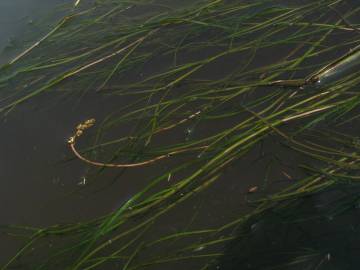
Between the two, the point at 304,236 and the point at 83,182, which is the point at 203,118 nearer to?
the point at 83,182

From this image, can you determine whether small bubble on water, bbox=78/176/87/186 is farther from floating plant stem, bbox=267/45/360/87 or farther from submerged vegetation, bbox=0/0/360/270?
floating plant stem, bbox=267/45/360/87

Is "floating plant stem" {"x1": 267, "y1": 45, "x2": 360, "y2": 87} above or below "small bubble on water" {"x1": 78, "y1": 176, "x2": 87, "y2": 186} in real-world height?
above

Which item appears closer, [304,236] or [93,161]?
[304,236]

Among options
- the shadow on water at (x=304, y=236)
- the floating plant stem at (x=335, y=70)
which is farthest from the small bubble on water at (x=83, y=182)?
the floating plant stem at (x=335, y=70)

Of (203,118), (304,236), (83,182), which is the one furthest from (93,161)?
(304,236)

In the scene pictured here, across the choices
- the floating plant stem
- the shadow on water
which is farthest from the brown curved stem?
the floating plant stem

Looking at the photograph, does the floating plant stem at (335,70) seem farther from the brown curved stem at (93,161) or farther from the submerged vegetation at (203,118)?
the brown curved stem at (93,161)

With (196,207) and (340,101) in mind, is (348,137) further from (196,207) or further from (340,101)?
(196,207)

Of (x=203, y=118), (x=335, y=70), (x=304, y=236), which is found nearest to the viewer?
(x=304, y=236)


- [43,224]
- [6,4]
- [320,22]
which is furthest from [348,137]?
[6,4]
